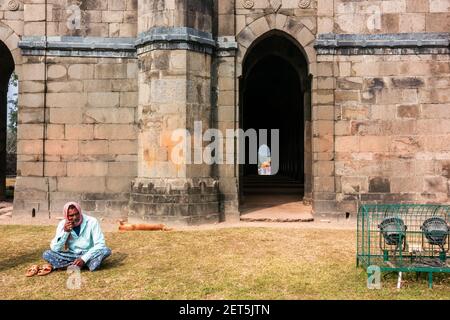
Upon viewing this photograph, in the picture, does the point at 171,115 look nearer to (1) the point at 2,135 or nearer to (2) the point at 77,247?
(2) the point at 77,247

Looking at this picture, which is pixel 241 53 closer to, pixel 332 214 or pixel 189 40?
pixel 189 40

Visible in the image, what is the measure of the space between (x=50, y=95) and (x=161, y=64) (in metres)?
2.94

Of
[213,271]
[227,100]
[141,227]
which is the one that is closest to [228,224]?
[141,227]

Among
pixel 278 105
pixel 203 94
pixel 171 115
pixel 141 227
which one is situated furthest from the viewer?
pixel 278 105

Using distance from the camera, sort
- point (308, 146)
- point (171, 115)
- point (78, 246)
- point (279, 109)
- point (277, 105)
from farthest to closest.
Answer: point (279, 109), point (277, 105), point (308, 146), point (171, 115), point (78, 246)

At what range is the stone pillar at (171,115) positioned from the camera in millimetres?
8922

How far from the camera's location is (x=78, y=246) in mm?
5398

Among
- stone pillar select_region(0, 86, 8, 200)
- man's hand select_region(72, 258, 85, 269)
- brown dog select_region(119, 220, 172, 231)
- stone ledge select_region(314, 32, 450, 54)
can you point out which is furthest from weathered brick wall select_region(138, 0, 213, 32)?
stone pillar select_region(0, 86, 8, 200)

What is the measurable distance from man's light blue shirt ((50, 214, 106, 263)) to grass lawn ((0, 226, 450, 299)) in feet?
0.98

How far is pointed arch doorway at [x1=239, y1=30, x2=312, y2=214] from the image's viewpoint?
11828mm

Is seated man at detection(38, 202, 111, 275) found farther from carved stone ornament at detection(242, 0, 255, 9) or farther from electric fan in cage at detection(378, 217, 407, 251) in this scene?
carved stone ornament at detection(242, 0, 255, 9)

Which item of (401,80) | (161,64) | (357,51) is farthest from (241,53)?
(401,80)

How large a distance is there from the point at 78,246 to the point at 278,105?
2243 centimetres

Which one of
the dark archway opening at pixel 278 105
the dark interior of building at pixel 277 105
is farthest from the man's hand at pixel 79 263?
the dark interior of building at pixel 277 105
